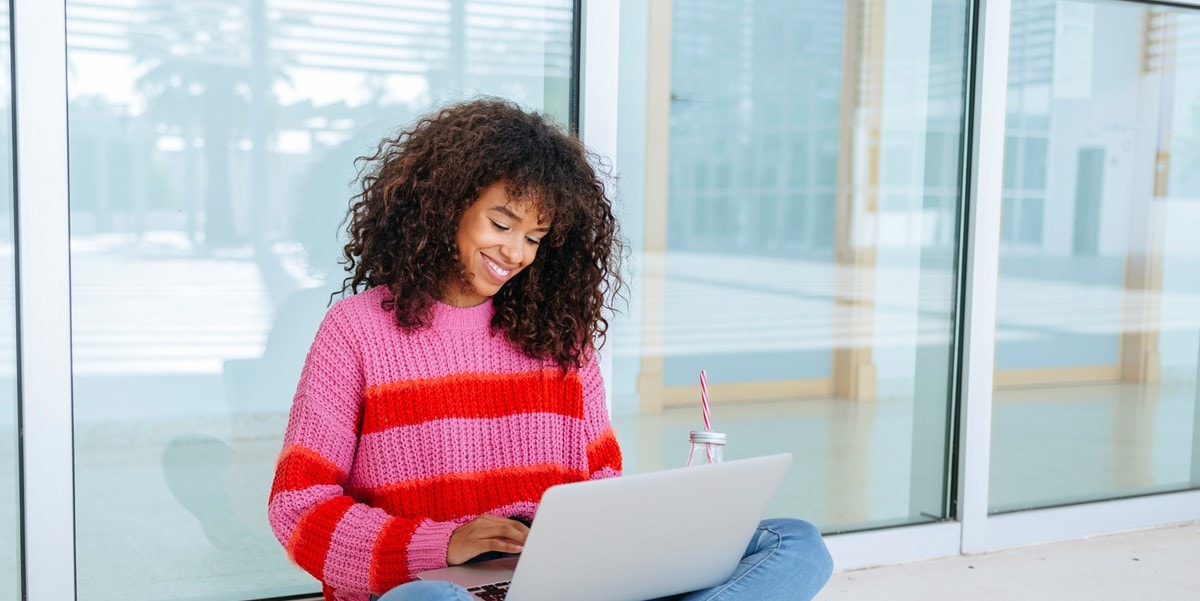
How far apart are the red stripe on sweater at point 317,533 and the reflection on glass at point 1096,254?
1.98 m

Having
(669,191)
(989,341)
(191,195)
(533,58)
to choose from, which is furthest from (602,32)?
(989,341)

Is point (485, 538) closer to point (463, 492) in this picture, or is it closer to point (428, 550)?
point (428, 550)

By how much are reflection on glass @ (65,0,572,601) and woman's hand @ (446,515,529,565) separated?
32.3 inches

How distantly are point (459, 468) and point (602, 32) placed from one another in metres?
1.05

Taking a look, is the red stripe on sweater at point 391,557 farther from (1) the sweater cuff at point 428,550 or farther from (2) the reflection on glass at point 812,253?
(2) the reflection on glass at point 812,253

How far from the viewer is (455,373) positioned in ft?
5.39

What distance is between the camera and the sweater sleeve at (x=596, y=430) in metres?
1.75

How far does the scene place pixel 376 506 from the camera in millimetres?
1599

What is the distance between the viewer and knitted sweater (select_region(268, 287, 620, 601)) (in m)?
1.46

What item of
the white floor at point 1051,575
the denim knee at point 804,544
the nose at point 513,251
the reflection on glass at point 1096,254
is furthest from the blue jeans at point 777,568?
the reflection on glass at point 1096,254

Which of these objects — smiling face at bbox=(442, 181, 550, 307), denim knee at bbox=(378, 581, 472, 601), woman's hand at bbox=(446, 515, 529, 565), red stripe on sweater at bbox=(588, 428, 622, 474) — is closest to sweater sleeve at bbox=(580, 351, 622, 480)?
red stripe on sweater at bbox=(588, 428, 622, 474)

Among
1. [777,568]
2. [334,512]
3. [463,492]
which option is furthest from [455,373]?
[777,568]

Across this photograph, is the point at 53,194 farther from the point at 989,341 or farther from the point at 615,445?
the point at 989,341

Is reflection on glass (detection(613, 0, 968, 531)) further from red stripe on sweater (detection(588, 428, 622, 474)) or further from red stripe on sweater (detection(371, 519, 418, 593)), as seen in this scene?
red stripe on sweater (detection(371, 519, 418, 593))
